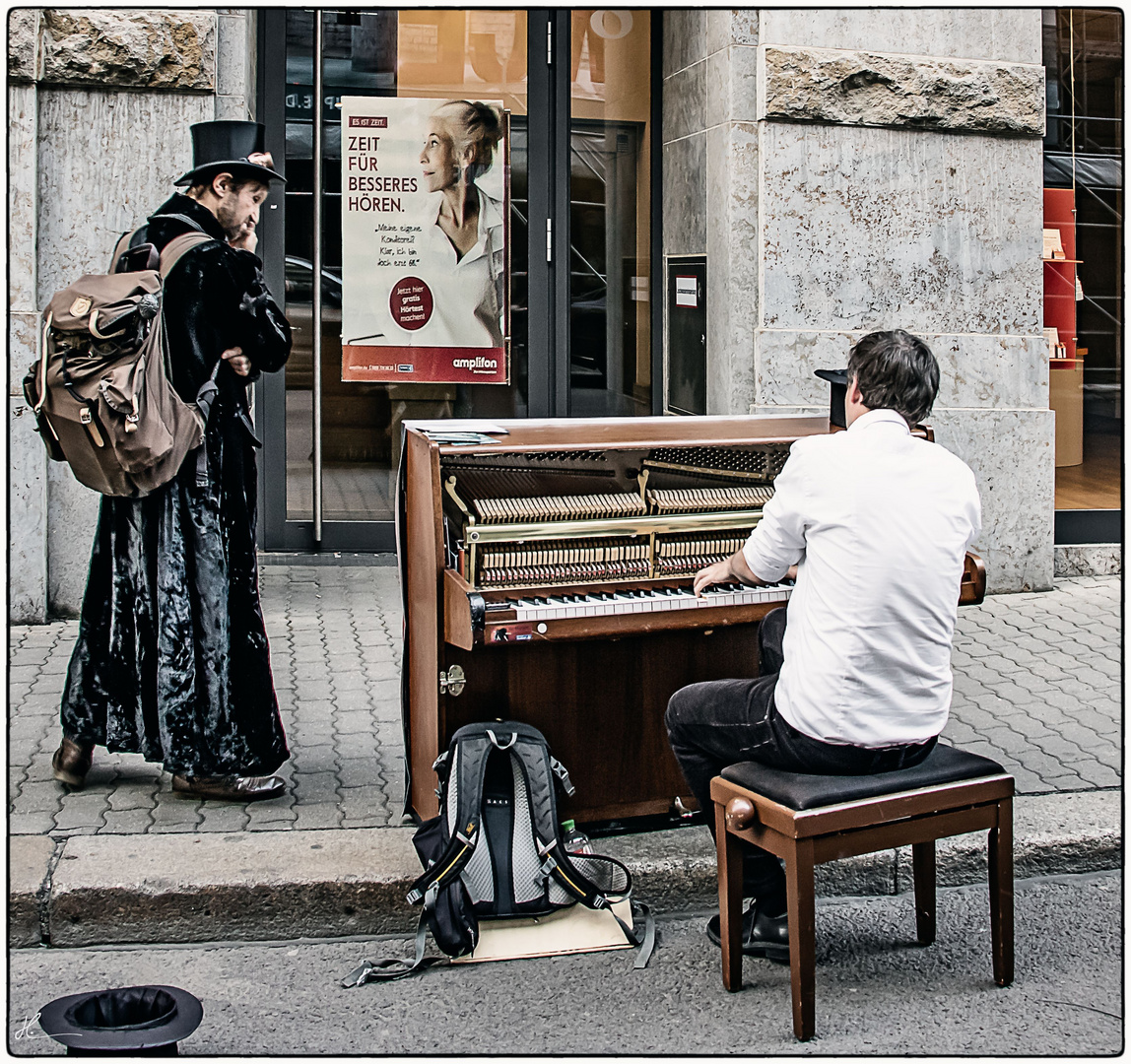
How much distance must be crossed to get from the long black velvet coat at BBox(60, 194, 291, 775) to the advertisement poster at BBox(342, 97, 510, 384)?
3.71m

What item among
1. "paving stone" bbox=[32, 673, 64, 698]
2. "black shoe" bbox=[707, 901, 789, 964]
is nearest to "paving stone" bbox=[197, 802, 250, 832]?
"paving stone" bbox=[32, 673, 64, 698]

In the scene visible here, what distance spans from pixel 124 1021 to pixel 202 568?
1756mm

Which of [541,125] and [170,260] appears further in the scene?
[541,125]

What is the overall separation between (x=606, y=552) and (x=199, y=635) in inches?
52.8

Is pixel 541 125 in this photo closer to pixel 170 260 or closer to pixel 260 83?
pixel 260 83

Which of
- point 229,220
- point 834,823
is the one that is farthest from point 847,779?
point 229,220

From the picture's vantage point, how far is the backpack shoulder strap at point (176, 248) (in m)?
4.41

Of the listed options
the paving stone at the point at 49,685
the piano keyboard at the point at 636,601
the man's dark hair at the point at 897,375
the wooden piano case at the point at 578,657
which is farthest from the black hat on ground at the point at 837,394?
the paving stone at the point at 49,685

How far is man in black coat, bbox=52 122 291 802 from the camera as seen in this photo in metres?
4.45

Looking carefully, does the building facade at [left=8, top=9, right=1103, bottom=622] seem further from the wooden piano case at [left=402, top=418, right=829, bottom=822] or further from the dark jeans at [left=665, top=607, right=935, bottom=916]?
the dark jeans at [left=665, top=607, right=935, bottom=916]

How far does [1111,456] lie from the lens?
900cm

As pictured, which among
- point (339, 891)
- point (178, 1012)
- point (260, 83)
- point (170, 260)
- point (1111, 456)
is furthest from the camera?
point (1111, 456)

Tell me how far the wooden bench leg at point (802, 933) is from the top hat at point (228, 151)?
2.77m

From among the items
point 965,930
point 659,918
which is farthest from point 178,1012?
point 965,930
